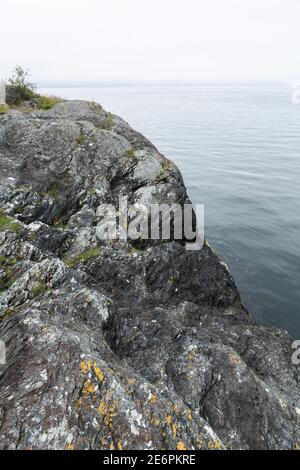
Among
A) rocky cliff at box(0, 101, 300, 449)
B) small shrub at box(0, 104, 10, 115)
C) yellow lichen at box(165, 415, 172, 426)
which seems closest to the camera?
rocky cliff at box(0, 101, 300, 449)

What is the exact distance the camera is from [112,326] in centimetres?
1248

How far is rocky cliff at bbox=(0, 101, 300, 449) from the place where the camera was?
27.4 feet

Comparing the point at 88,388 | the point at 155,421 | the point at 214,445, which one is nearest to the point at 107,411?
the point at 88,388

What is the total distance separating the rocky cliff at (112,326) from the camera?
8359 millimetres

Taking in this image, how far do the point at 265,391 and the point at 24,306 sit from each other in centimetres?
875

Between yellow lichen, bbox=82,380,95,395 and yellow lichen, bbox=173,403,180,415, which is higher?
yellow lichen, bbox=82,380,95,395

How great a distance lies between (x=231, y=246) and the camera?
1368 inches

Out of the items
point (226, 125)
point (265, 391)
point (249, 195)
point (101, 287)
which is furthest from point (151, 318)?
point (226, 125)

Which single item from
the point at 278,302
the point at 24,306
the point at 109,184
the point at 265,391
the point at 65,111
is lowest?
the point at 278,302

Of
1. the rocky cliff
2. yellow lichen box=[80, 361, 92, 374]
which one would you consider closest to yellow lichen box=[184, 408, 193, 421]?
the rocky cliff

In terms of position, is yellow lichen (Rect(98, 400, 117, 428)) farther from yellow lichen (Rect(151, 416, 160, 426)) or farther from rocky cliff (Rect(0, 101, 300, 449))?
yellow lichen (Rect(151, 416, 160, 426))

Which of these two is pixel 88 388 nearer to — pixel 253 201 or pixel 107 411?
pixel 107 411

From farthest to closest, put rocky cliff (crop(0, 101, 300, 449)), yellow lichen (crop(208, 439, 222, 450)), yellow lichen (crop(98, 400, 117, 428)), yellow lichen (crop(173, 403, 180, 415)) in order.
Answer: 1. yellow lichen (crop(173, 403, 180, 415))
2. yellow lichen (crop(208, 439, 222, 450))
3. rocky cliff (crop(0, 101, 300, 449))
4. yellow lichen (crop(98, 400, 117, 428))
